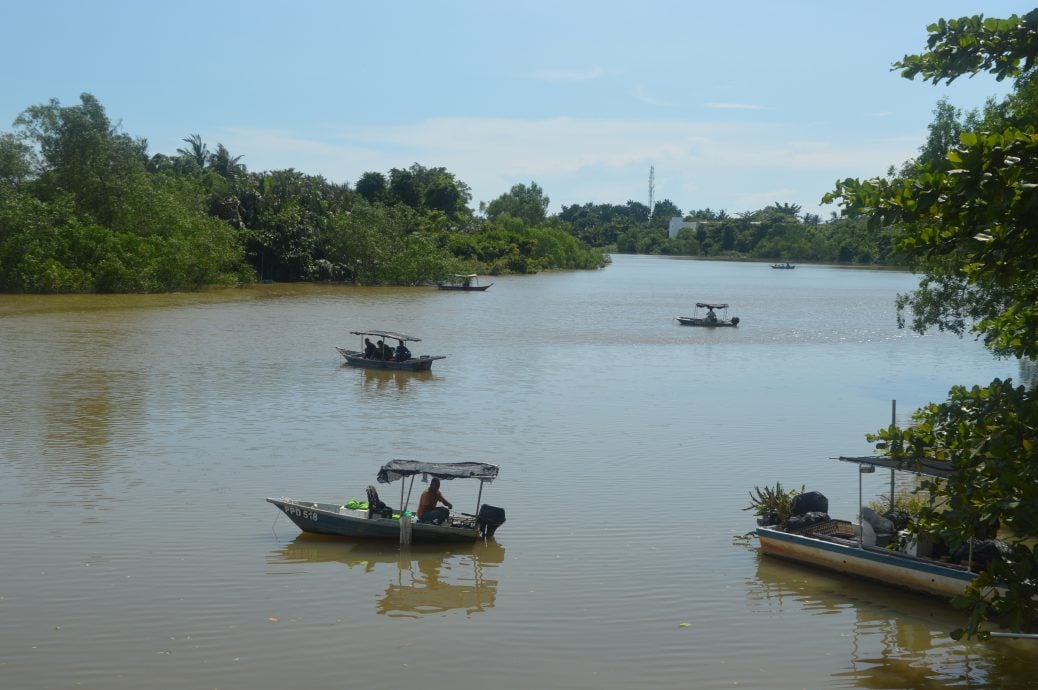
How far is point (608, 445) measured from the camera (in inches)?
843

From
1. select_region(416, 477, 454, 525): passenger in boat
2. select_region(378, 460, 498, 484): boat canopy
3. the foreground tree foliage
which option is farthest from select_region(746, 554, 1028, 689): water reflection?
select_region(416, 477, 454, 525): passenger in boat

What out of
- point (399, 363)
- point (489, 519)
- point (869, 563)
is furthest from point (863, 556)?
point (399, 363)

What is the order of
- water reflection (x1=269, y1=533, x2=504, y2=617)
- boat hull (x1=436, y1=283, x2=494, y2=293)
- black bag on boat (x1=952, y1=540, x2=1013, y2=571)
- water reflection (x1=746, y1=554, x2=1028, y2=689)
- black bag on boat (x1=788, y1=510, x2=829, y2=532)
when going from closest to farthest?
water reflection (x1=746, y1=554, x2=1028, y2=689) → black bag on boat (x1=952, y1=540, x2=1013, y2=571) → water reflection (x1=269, y1=533, x2=504, y2=617) → black bag on boat (x1=788, y1=510, x2=829, y2=532) → boat hull (x1=436, y1=283, x2=494, y2=293)

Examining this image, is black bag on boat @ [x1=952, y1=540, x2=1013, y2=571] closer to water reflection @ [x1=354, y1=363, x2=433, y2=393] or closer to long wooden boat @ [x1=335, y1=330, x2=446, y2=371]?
water reflection @ [x1=354, y1=363, x2=433, y2=393]

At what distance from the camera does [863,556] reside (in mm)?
12867

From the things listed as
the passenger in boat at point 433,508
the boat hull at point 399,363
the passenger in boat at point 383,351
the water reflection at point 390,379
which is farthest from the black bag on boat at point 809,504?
the passenger in boat at point 383,351

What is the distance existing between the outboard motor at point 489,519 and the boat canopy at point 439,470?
16.1 inches

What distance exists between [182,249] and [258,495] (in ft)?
152

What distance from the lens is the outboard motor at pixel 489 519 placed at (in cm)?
1438

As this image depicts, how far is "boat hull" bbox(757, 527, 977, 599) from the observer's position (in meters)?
12.1

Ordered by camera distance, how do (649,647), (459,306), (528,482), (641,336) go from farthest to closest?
(459,306) < (641,336) < (528,482) < (649,647)

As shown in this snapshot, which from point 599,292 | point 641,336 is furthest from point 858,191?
point 599,292

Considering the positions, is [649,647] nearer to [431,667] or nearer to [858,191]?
[431,667]

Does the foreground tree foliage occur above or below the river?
above
